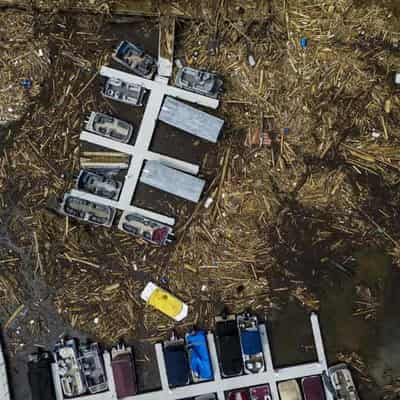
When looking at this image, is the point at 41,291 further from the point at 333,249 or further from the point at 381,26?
the point at 381,26

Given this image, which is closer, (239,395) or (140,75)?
(140,75)

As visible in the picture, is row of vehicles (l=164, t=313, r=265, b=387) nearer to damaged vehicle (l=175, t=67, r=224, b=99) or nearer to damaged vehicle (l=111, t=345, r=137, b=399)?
damaged vehicle (l=111, t=345, r=137, b=399)

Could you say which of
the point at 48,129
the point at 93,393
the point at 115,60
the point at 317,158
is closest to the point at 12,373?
the point at 93,393

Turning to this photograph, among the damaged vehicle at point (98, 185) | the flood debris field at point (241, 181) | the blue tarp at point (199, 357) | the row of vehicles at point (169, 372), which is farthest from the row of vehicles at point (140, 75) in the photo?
the blue tarp at point (199, 357)

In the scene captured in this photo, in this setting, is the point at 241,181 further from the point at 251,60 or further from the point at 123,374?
the point at 123,374

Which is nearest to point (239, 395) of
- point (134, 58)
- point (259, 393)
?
point (259, 393)

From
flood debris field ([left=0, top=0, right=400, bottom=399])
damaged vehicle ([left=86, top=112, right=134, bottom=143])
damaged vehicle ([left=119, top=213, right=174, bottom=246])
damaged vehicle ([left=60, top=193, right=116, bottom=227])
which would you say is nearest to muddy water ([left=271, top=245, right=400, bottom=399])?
flood debris field ([left=0, top=0, right=400, bottom=399])
